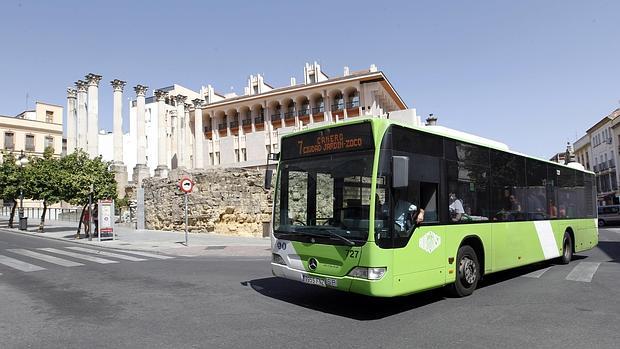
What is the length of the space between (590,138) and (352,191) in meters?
69.1

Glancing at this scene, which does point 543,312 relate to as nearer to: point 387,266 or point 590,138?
point 387,266

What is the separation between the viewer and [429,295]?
Result: 7.51 m

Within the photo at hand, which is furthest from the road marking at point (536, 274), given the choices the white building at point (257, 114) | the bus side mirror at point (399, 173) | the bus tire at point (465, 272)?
the white building at point (257, 114)

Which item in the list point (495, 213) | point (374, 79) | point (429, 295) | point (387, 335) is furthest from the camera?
point (374, 79)

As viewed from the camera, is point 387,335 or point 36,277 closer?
point 387,335

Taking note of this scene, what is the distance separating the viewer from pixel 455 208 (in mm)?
7062

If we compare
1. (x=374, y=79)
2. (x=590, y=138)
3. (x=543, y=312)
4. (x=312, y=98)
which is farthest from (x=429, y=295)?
(x=590, y=138)

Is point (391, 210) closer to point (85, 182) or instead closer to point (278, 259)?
point (278, 259)

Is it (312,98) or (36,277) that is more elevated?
(312,98)

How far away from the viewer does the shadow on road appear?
20.8ft

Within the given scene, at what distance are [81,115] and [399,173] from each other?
4978 cm

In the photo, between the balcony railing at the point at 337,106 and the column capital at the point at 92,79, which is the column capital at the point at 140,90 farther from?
the balcony railing at the point at 337,106

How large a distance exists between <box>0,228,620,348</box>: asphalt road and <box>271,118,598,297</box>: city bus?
1.69 feet

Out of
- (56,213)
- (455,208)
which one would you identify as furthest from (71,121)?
(455,208)
